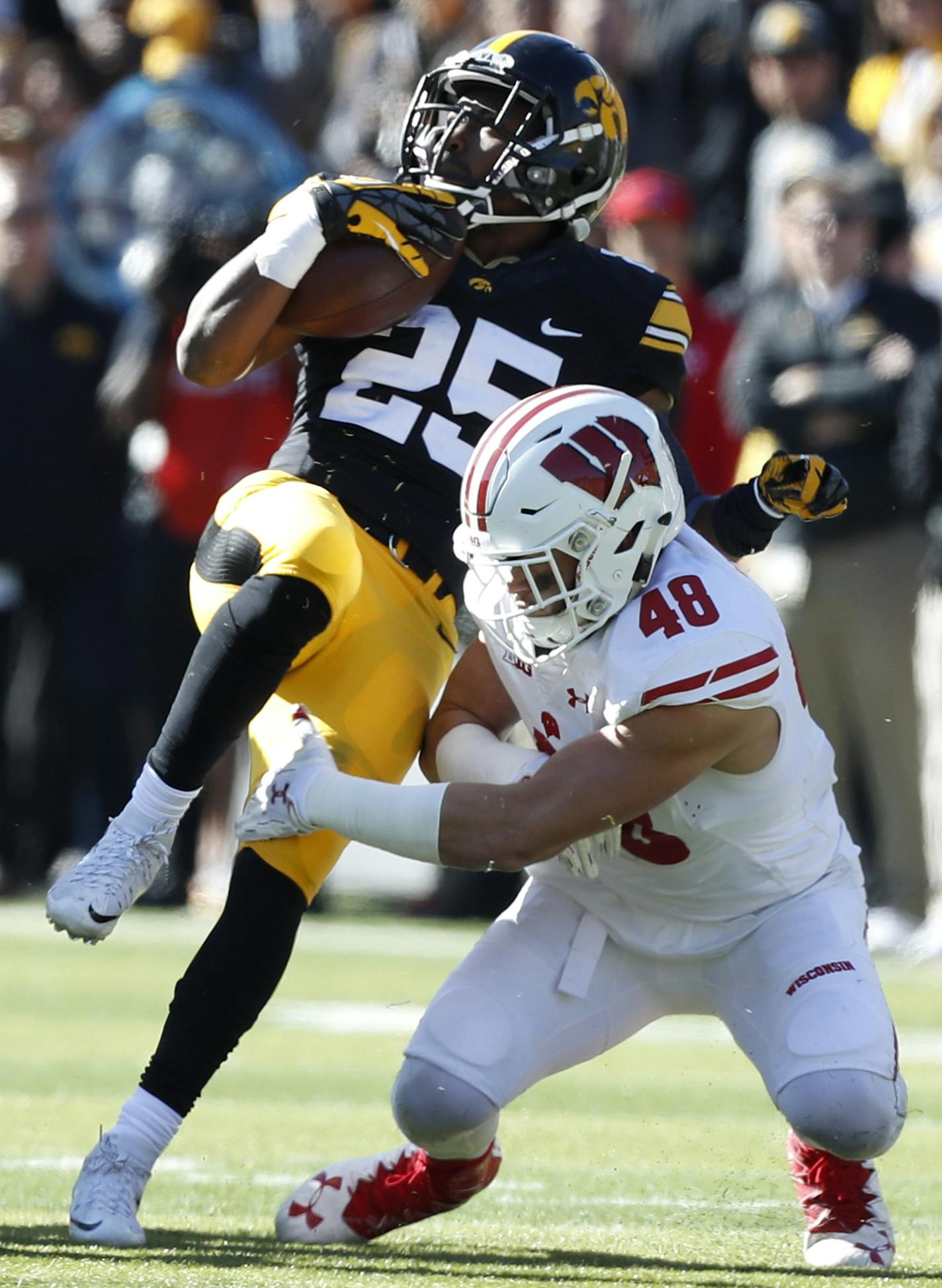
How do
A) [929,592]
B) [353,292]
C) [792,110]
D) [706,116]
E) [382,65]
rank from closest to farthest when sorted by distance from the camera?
[353,292], [929,592], [792,110], [706,116], [382,65]

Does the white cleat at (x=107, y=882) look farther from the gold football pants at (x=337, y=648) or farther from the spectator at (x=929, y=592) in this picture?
the spectator at (x=929, y=592)

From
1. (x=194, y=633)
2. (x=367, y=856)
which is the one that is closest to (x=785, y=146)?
(x=194, y=633)

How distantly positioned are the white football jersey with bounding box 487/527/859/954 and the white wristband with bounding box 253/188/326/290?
70cm

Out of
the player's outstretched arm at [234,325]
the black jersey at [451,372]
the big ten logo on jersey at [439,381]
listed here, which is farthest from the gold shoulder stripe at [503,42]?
the player's outstretched arm at [234,325]

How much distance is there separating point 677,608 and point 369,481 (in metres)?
0.70

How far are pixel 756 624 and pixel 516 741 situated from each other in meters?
4.41

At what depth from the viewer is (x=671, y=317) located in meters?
4.11

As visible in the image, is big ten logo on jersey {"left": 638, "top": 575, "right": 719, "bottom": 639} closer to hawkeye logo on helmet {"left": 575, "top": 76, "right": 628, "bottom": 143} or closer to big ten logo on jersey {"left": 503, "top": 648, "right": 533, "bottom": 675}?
big ten logo on jersey {"left": 503, "top": 648, "right": 533, "bottom": 675}

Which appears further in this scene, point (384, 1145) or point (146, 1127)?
point (384, 1145)

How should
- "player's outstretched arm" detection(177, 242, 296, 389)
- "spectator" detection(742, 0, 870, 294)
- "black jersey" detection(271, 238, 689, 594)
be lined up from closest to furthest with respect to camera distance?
"player's outstretched arm" detection(177, 242, 296, 389)
"black jersey" detection(271, 238, 689, 594)
"spectator" detection(742, 0, 870, 294)

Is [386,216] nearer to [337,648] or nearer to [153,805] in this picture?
[337,648]

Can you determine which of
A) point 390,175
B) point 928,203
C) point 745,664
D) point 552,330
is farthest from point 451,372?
point 928,203

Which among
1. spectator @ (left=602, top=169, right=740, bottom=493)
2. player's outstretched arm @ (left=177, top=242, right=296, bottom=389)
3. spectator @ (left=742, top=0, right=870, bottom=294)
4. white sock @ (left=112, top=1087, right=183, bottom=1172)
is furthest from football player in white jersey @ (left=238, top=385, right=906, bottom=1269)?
spectator @ (left=742, top=0, right=870, bottom=294)

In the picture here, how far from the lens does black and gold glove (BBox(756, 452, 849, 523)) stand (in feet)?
12.8
